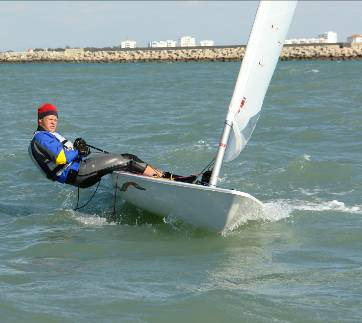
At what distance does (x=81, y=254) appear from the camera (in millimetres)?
5730

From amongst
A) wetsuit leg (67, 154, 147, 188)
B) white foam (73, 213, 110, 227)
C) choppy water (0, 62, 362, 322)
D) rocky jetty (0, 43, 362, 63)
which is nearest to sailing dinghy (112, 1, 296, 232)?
choppy water (0, 62, 362, 322)

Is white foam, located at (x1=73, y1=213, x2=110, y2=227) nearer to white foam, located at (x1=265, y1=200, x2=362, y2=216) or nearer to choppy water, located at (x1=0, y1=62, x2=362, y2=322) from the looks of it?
choppy water, located at (x1=0, y1=62, x2=362, y2=322)

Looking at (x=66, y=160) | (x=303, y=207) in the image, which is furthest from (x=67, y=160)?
(x=303, y=207)

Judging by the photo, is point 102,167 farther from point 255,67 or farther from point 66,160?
point 255,67

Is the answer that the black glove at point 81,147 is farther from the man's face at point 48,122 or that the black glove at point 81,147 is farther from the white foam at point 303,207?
the white foam at point 303,207

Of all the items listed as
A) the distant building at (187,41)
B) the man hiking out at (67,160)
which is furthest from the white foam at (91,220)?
the distant building at (187,41)

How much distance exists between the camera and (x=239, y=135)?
6215 millimetres

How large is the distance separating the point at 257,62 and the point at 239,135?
2.09 ft

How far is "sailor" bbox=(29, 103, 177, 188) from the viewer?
660 centimetres

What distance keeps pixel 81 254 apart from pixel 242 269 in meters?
1.32

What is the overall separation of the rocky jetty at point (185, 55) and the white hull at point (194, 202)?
170 ft

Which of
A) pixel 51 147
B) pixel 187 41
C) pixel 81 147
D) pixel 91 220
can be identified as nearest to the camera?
pixel 51 147

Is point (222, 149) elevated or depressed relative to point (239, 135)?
depressed

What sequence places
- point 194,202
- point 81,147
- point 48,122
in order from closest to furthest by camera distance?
point 194,202
point 48,122
point 81,147
